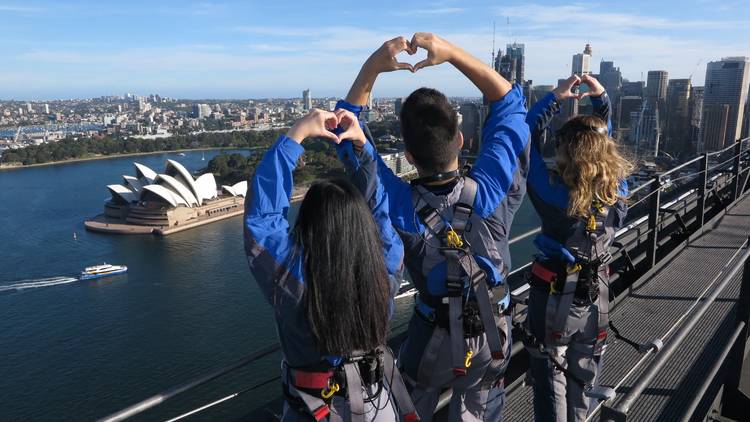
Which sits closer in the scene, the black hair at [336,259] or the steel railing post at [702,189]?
the black hair at [336,259]

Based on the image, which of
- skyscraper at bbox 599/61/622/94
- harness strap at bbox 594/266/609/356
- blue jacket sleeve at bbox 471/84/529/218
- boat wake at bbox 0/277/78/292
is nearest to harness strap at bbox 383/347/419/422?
blue jacket sleeve at bbox 471/84/529/218

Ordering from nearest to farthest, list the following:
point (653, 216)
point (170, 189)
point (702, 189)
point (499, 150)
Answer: point (499, 150) < point (653, 216) < point (702, 189) < point (170, 189)

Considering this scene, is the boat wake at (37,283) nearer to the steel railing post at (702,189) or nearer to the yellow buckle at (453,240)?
the steel railing post at (702,189)

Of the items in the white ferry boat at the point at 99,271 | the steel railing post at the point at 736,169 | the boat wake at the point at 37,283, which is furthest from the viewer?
the white ferry boat at the point at 99,271

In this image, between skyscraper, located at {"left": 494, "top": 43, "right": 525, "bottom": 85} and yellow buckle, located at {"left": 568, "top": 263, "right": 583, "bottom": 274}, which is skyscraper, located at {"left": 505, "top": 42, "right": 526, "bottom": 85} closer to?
skyscraper, located at {"left": 494, "top": 43, "right": 525, "bottom": 85}

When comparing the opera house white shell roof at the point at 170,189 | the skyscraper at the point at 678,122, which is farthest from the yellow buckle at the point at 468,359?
the skyscraper at the point at 678,122

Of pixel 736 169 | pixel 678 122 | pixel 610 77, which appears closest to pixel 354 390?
pixel 736 169

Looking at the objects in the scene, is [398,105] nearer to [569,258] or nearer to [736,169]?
[736,169]
